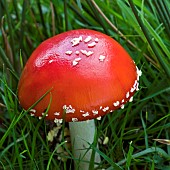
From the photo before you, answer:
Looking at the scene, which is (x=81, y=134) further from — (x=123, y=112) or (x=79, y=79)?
(x=79, y=79)

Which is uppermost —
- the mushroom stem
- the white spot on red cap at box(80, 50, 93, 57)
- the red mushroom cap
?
the white spot on red cap at box(80, 50, 93, 57)

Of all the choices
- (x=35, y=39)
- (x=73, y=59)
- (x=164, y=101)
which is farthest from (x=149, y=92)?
(x=35, y=39)

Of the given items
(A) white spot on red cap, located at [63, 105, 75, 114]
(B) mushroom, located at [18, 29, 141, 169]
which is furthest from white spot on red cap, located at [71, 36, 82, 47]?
(A) white spot on red cap, located at [63, 105, 75, 114]

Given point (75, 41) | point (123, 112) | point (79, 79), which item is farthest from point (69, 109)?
point (123, 112)

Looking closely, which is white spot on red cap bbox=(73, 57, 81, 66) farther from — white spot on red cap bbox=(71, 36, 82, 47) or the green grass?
the green grass

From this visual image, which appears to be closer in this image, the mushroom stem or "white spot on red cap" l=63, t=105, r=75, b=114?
"white spot on red cap" l=63, t=105, r=75, b=114

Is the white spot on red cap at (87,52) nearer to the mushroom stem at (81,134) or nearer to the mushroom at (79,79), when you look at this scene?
the mushroom at (79,79)

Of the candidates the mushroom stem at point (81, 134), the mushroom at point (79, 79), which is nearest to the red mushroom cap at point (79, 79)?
the mushroom at point (79, 79)

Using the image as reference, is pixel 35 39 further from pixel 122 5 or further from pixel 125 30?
pixel 122 5
